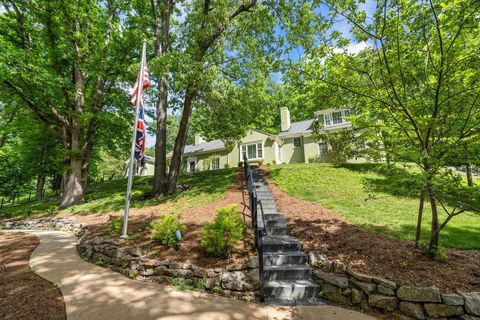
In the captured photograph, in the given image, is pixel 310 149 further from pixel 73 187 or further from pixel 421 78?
pixel 73 187

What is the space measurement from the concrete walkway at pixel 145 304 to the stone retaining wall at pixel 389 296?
329mm

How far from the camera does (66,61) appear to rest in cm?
1343

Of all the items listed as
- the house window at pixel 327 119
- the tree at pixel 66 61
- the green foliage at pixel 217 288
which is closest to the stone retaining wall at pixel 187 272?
the green foliage at pixel 217 288

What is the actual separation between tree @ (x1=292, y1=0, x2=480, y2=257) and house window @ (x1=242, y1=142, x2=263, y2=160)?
18.4 m

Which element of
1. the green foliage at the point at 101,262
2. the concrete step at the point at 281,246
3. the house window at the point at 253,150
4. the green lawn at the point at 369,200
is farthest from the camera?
the house window at the point at 253,150

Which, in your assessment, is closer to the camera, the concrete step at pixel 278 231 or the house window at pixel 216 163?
the concrete step at pixel 278 231

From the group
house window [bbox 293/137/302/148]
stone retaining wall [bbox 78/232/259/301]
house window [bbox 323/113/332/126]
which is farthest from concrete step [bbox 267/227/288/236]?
house window [bbox 323/113/332/126]

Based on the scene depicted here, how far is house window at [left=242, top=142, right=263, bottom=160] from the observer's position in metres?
24.1

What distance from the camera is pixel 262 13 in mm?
11375

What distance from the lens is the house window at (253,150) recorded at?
24.1 meters

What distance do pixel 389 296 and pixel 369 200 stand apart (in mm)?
6309

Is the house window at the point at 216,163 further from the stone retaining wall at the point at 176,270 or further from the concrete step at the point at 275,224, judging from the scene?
the stone retaining wall at the point at 176,270

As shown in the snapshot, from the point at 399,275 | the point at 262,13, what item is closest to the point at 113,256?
the point at 399,275

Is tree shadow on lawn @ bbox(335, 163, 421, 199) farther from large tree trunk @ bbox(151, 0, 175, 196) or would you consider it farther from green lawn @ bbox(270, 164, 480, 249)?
large tree trunk @ bbox(151, 0, 175, 196)
